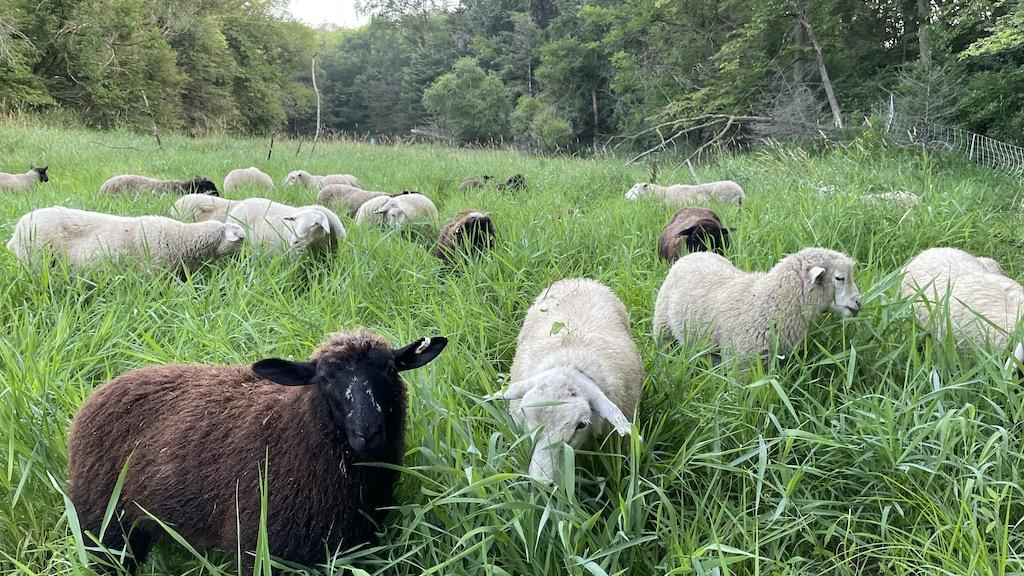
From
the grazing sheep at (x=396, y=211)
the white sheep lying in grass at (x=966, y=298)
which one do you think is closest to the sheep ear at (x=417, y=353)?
the white sheep lying in grass at (x=966, y=298)

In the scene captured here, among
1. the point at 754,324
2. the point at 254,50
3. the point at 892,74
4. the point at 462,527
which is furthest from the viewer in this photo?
the point at 254,50

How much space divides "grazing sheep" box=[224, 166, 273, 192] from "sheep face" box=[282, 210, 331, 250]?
178 inches

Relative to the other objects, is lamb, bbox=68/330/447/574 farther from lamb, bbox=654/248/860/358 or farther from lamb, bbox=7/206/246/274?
lamb, bbox=7/206/246/274

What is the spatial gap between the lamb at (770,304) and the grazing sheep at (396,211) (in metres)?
3.48

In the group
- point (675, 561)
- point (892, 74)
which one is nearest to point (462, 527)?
point (675, 561)

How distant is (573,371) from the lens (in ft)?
7.43

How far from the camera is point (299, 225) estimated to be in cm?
481

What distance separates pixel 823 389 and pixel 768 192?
4.74 m

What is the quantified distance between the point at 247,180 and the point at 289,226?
5.12 m

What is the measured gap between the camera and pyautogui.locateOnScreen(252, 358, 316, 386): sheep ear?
1.88m

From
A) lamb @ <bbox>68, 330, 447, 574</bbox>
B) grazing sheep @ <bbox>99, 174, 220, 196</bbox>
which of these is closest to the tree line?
grazing sheep @ <bbox>99, 174, 220, 196</bbox>

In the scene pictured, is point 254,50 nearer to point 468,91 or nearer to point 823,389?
point 468,91

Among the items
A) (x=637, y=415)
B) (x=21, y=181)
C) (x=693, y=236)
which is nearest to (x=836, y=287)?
(x=637, y=415)

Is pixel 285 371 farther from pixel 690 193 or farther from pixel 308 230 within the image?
pixel 690 193
